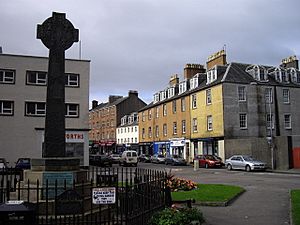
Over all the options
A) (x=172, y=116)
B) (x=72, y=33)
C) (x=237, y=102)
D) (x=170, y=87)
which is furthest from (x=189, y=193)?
(x=170, y=87)

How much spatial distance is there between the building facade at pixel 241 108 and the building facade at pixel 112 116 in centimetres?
3706

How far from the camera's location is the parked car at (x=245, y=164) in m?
38.0

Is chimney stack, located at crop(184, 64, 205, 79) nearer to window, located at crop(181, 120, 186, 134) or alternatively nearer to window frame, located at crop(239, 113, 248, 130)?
window, located at crop(181, 120, 186, 134)

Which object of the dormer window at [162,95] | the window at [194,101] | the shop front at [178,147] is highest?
the dormer window at [162,95]

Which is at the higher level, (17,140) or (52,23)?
(52,23)

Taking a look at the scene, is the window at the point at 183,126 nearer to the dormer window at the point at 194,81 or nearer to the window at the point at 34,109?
the dormer window at the point at 194,81

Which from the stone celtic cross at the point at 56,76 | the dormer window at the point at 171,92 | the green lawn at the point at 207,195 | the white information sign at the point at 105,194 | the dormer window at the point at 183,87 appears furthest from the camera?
the dormer window at the point at 171,92

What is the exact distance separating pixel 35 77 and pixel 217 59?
84.8 feet

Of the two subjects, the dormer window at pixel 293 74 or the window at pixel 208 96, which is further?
the dormer window at pixel 293 74

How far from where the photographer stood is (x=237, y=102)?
158ft

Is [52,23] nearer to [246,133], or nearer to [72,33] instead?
[72,33]

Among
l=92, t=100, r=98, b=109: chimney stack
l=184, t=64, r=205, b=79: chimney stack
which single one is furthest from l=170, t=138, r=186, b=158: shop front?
l=92, t=100, r=98, b=109: chimney stack

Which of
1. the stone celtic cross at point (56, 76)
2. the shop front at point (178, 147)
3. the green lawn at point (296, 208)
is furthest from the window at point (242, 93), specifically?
the stone celtic cross at point (56, 76)

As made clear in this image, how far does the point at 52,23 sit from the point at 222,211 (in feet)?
27.1
